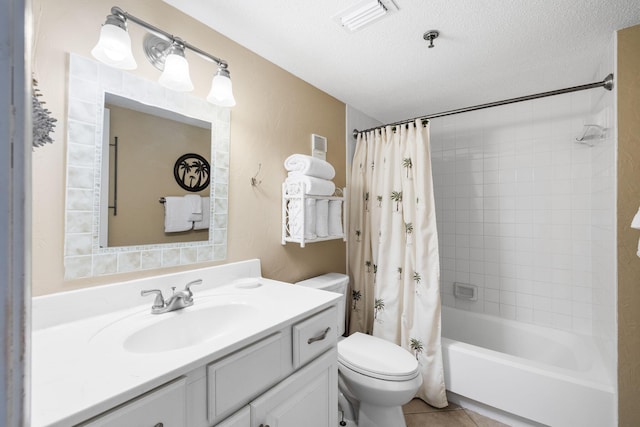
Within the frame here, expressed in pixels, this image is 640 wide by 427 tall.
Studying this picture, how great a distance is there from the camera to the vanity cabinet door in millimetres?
865

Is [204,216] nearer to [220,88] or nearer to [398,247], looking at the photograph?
[220,88]

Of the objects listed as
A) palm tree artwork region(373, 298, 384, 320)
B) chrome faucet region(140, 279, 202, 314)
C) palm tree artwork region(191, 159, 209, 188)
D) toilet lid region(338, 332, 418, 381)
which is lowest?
toilet lid region(338, 332, 418, 381)

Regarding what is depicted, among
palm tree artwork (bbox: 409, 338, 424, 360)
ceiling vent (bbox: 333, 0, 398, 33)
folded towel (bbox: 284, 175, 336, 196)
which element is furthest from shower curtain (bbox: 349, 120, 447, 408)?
ceiling vent (bbox: 333, 0, 398, 33)

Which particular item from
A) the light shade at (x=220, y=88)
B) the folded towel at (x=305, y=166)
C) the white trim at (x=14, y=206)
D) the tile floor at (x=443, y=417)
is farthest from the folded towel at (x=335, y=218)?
the white trim at (x=14, y=206)

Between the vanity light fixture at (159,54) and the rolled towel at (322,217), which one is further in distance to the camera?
the rolled towel at (322,217)

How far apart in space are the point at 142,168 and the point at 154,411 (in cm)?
86

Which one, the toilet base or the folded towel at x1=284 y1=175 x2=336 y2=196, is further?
the folded towel at x1=284 y1=175 x2=336 y2=196

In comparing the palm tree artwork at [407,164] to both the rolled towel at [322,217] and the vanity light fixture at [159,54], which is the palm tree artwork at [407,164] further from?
the vanity light fixture at [159,54]

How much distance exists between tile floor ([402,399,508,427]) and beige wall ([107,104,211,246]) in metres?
1.63

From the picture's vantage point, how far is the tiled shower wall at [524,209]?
77.4 inches

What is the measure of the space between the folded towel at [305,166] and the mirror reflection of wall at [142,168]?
0.57 metres

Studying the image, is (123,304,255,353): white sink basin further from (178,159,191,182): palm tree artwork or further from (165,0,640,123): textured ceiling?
(165,0,640,123): textured ceiling

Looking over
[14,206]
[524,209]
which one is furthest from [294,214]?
[524,209]

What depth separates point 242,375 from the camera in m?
0.80
